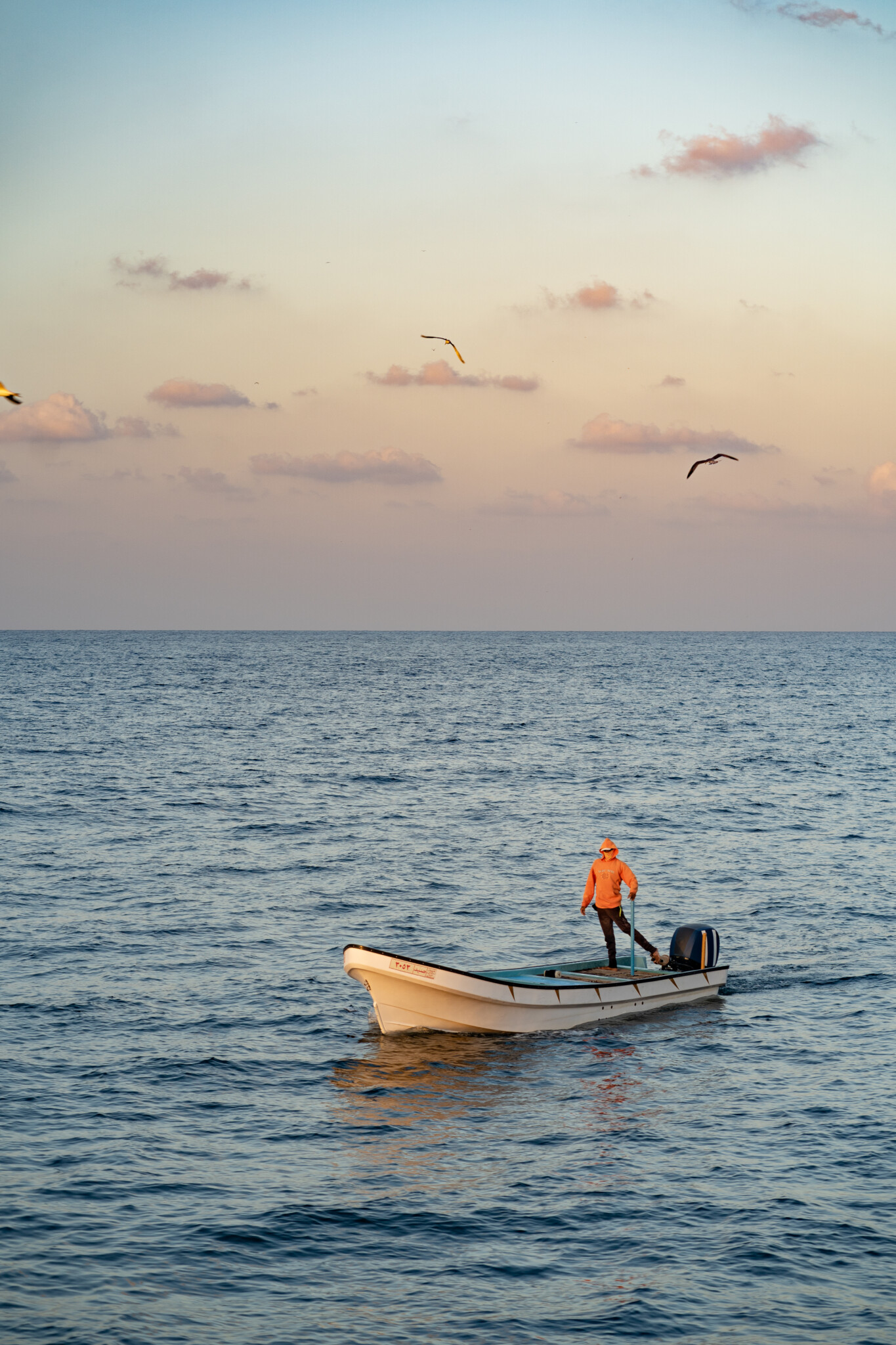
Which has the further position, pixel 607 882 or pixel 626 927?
pixel 626 927

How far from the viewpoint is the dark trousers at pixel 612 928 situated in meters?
23.2

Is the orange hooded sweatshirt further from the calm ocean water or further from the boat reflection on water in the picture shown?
the boat reflection on water

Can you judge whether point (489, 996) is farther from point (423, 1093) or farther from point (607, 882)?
point (607, 882)

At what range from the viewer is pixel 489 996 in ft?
65.6

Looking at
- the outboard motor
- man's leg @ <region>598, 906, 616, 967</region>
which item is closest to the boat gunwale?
the outboard motor

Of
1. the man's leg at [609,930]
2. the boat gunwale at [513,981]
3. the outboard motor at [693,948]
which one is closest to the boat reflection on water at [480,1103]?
the boat gunwale at [513,981]

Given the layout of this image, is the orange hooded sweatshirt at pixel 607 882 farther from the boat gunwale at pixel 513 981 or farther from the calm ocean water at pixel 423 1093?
the calm ocean water at pixel 423 1093

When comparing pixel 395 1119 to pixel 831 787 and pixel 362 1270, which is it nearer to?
pixel 362 1270

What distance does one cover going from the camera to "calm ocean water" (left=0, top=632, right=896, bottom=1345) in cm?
1244

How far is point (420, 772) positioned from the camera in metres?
56.5

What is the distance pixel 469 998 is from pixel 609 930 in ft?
13.8

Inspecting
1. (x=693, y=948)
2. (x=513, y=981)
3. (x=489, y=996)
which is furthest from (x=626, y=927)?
(x=489, y=996)

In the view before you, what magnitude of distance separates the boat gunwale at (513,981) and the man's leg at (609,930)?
62 cm

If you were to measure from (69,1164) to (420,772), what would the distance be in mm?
41535
